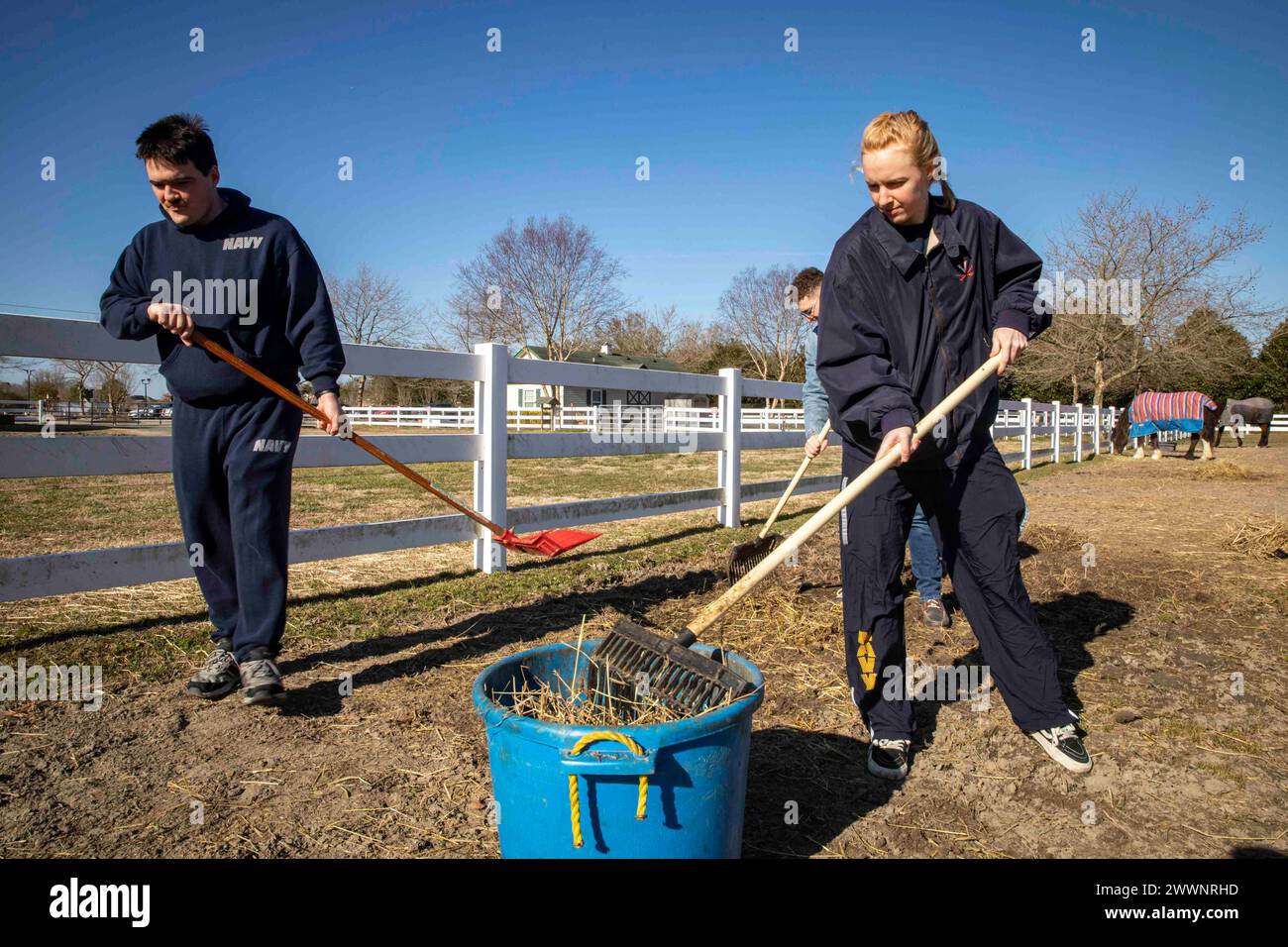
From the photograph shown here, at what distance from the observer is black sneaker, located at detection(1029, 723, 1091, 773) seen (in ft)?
9.20

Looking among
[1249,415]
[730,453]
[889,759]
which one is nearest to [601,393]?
[1249,415]

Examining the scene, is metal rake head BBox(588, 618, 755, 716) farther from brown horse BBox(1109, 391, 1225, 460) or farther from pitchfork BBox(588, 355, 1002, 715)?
brown horse BBox(1109, 391, 1225, 460)

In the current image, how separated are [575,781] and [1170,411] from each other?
2197cm

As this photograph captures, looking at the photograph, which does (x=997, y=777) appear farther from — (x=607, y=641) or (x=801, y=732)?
(x=607, y=641)

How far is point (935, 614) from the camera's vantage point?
465cm

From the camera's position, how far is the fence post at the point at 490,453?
5867mm

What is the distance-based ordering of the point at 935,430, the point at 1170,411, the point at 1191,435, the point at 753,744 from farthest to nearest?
the point at 1191,435
the point at 1170,411
the point at 753,744
the point at 935,430

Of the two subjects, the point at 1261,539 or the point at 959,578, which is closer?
the point at 959,578

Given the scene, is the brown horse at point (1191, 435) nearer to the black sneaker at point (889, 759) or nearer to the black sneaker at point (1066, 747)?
the black sneaker at point (1066, 747)

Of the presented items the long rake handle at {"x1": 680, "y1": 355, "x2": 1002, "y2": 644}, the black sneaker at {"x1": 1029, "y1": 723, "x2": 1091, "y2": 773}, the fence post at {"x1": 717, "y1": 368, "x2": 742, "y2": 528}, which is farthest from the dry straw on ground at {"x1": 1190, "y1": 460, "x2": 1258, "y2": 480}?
the long rake handle at {"x1": 680, "y1": 355, "x2": 1002, "y2": 644}

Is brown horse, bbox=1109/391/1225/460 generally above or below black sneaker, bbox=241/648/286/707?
above

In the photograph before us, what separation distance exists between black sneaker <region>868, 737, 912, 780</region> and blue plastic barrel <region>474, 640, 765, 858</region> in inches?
39.2

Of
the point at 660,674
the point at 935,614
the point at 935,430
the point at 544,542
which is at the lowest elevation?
the point at 935,614

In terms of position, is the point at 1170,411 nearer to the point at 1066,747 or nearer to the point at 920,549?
the point at 920,549
